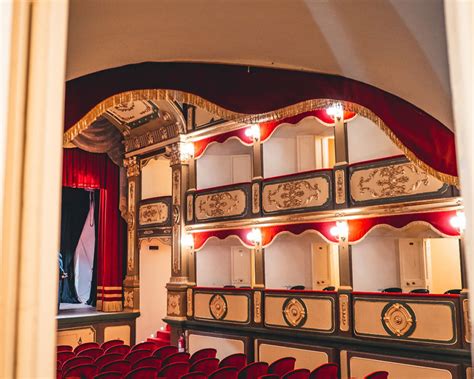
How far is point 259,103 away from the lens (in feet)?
15.8

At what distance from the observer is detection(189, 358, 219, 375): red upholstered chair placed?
25.1 feet

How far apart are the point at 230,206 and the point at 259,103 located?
694cm

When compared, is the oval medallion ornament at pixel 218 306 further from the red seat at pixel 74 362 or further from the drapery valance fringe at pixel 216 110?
the drapery valance fringe at pixel 216 110

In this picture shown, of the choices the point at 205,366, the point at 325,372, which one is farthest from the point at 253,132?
the point at 325,372

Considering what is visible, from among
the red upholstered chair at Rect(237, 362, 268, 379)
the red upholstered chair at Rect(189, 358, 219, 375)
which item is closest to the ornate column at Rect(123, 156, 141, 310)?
the red upholstered chair at Rect(189, 358, 219, 375)

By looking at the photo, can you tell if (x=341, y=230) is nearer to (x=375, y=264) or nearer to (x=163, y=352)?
(x=375, y=264)

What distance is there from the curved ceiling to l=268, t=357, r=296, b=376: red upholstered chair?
4.87m

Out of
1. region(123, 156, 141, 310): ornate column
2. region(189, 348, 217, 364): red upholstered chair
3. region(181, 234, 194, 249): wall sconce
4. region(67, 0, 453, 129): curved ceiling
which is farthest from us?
region(123, 156, 141, 310): ornate column

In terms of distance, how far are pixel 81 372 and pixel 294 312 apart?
419cm

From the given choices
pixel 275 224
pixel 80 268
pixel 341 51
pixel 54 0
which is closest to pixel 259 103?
pixel 341 51

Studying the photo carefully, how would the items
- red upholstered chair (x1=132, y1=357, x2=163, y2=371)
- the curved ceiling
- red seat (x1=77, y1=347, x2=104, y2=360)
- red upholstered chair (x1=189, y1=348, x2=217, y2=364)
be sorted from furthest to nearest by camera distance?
red seat (x1=77, y1=347, x2=104, y2=360)
red upholstered chair (x1=189, y1=348, x2=217, y2=364)
red upholstered chair (x1=132, y1=357, x2=163, y2=371)
the curved ceiling

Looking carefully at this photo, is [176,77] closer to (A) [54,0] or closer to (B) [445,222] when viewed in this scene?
(A) [54,0]

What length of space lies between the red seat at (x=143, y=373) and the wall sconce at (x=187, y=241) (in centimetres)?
584

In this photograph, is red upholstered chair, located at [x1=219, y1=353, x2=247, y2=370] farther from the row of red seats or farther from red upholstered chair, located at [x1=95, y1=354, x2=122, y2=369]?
red upholstered chair, located at [x1=95, y1=354, x2=122, y2=369]
